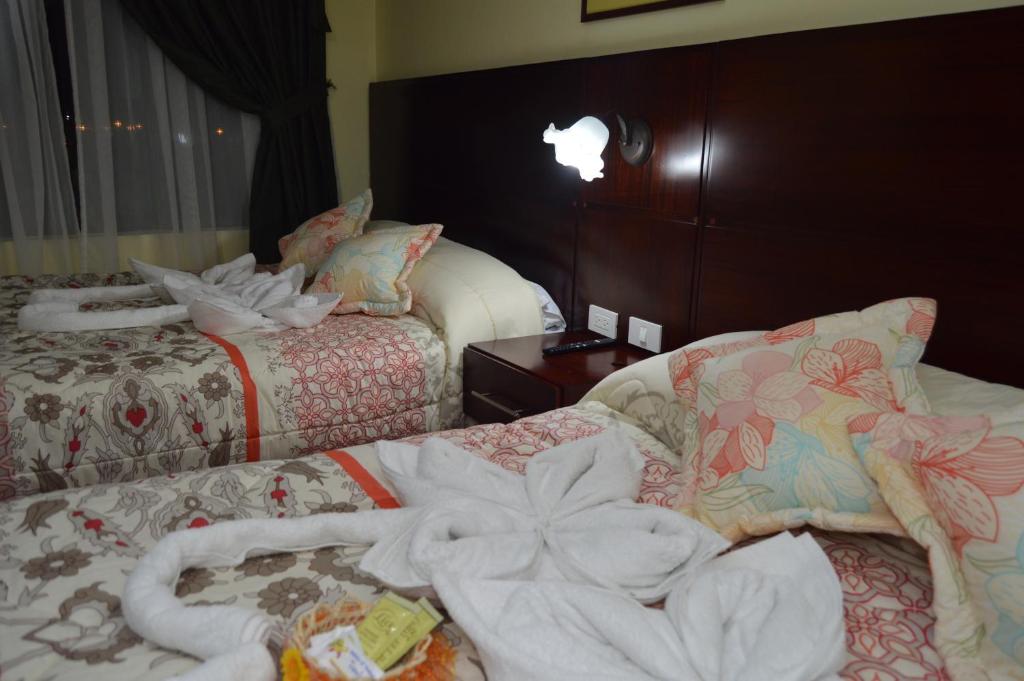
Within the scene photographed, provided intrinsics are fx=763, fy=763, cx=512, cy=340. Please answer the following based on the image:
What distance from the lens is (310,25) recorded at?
12.3ft

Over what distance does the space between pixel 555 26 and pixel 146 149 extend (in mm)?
2031

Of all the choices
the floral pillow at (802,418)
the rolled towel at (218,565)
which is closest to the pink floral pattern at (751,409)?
the floral pillow at (802,418)

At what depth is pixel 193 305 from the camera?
235cm

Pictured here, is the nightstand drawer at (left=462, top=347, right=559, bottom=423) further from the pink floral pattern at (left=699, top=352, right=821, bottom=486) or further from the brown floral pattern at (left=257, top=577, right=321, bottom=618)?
the brown floral pattern at (left=257, top=577, right=321, bottom=618)

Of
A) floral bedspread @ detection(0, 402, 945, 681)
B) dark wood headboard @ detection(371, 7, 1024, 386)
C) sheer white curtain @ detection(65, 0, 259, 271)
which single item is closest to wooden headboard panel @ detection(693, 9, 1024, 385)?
dark wood headboard @ detection(371, 7, 1024, 386)

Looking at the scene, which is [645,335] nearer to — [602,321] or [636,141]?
[602,321]

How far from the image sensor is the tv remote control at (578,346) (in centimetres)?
235

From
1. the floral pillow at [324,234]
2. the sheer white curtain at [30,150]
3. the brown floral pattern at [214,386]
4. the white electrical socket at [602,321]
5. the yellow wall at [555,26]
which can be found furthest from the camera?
the sheer white curtain at [30,150]

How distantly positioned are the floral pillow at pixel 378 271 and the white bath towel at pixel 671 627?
1624 millimetres

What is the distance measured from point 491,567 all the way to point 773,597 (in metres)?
0.40

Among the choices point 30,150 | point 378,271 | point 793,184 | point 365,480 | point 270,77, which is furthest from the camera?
→ point 270,77

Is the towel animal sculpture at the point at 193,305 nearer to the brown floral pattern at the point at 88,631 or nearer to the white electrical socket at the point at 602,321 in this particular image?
the white electrical socket at the point at 602,321

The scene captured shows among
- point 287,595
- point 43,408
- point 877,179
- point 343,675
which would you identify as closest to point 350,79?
point 43,408


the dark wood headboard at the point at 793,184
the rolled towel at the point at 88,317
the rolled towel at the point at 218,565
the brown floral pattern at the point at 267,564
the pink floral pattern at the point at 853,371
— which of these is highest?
the dark wood headboard at the point at 793,184
